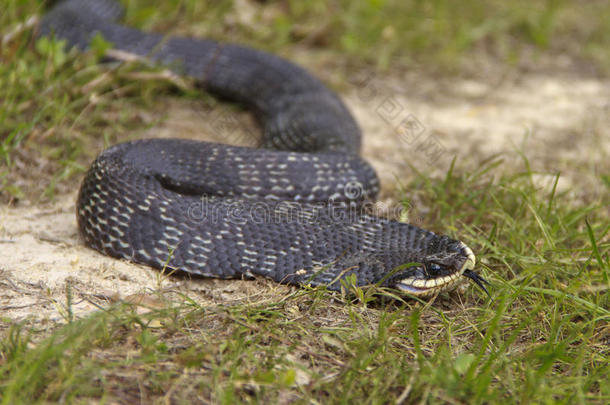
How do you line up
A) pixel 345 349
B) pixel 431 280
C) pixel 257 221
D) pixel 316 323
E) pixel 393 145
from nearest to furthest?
pixel 345 349 → pixel 316 323 → pixel 431 280 → pixel 257 221 → pixel 393 145

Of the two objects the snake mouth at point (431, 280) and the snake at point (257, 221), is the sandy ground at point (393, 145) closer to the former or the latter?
the snake at point (257, 221)

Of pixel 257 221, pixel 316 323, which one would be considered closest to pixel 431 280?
pixel 316 323

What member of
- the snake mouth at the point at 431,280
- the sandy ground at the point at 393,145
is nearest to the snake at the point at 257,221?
the snake mouth at the point at 431,280

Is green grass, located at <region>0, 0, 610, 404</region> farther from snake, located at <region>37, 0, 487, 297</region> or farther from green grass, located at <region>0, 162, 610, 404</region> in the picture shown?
snake, located at <region>37, 0, 487, 297</region>

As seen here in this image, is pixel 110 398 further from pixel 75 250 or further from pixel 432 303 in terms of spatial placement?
pixel 432 303

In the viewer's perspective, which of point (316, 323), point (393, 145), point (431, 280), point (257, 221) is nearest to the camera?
point (316, 323)

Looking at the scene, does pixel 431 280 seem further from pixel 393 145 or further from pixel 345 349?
pixel 393 145

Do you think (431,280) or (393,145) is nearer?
(431,280)
